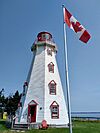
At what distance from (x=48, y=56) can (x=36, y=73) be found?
3.10 meters

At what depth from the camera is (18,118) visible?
24.5 metres

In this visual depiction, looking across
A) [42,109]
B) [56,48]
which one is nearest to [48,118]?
[42,109]

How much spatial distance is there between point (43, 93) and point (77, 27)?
13482mm

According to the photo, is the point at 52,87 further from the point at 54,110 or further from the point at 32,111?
the point at 32,111

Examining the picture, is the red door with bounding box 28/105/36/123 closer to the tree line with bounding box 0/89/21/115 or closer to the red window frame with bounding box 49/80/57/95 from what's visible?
the red window frame with bounding box 49/80/57/95

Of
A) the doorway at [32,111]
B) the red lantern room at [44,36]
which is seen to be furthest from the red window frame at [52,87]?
the red lantern room at [44,36]

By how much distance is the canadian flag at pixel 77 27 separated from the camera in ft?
39.8

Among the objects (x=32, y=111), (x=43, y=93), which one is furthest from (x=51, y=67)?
(x=32, y=111)

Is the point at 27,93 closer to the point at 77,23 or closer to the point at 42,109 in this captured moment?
the point at 42,109

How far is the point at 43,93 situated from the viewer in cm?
2422

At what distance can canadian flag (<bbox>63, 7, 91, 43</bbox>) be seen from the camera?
12.1 m

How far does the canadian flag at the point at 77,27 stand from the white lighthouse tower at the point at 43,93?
1329 centimetres

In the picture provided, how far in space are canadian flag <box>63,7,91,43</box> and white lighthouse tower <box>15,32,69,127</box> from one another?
13286 millimetres

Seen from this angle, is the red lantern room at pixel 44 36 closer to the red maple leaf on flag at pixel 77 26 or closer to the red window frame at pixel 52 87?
the red window frame at pixel 52 87
